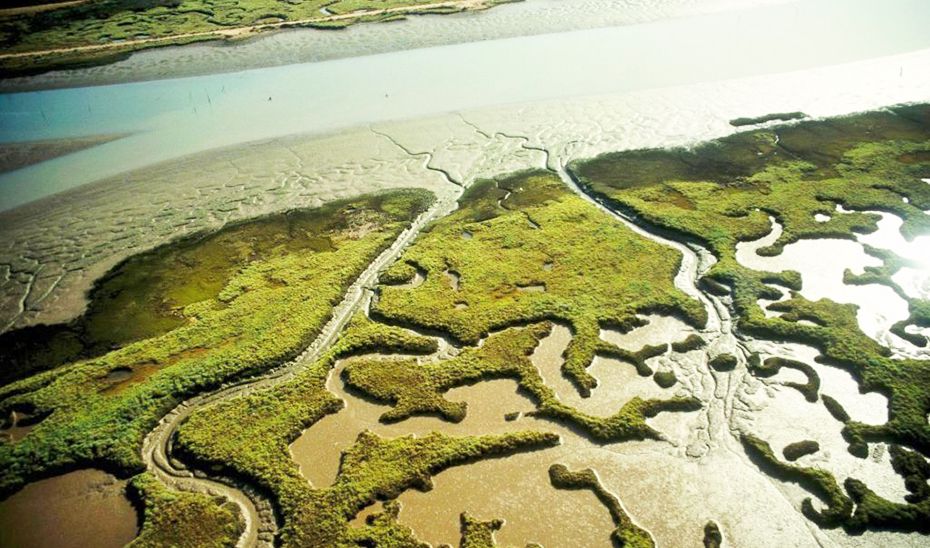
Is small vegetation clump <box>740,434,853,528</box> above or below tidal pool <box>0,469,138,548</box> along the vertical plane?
above

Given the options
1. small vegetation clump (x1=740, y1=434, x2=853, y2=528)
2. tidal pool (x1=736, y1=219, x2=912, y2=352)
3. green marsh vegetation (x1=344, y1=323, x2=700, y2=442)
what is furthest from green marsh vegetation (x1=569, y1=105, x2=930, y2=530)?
green marsh vegetation (x1=344, y1=323, x2=700, y2=442)

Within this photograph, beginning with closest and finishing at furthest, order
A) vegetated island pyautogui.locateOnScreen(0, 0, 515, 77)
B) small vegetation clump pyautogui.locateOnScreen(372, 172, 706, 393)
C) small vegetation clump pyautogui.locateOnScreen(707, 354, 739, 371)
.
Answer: small vegetation clump pyautogui.locateOnScreen(707, 354, 739, 371)
small vegetation clump pyautogui.locateOnScreen(372, 172, 706, 393)
vegetated island pyautogui.locateOnScreen(0, 0, 515, 77)

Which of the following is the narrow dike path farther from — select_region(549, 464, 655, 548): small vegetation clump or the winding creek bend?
select_region(549, 464, 655, 548): small vegetation clump

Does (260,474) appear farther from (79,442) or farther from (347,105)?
(347,105)

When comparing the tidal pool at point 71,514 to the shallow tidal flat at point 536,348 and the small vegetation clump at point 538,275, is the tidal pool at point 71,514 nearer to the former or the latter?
the shallow tidal flat at point 536,348

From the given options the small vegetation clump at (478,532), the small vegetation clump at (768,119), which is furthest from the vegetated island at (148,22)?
the small vegetation clump at (478,532)

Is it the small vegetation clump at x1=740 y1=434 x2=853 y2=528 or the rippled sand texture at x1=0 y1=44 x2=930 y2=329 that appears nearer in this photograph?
the small vegetation clump at x1=740 y1=434 x2=853 y2=528
